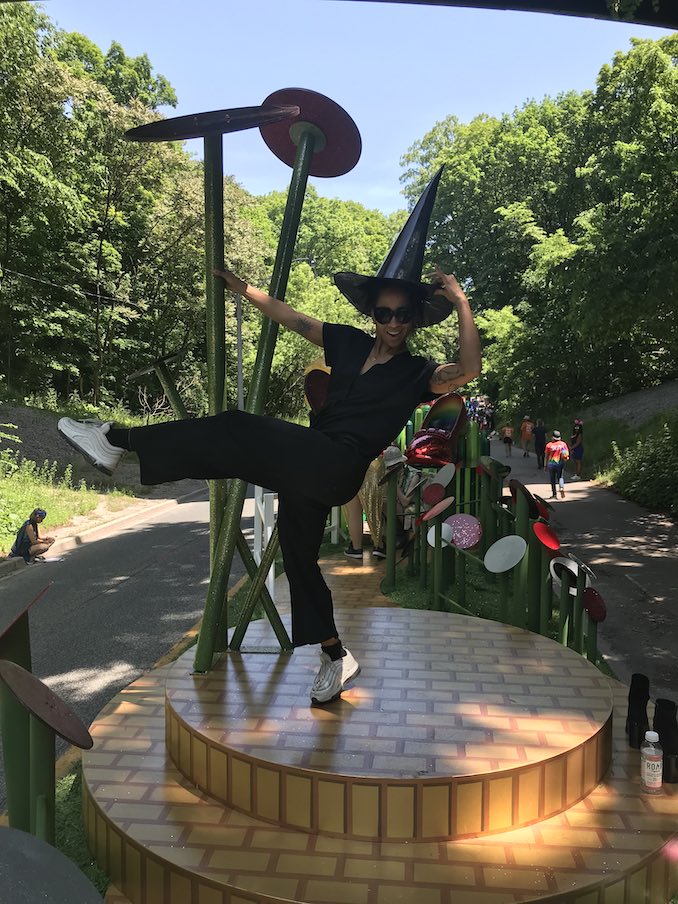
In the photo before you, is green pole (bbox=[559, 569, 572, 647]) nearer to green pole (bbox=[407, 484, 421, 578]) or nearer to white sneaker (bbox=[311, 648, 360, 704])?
white sneaker (bbox=[311, 648, 360, 704])

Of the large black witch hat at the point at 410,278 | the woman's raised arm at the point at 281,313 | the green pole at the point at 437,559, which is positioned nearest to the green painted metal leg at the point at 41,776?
the woman's raised arm at the point at 281,313

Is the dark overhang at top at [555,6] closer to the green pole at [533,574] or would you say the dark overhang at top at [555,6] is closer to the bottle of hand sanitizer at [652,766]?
the green pole at [533,574]

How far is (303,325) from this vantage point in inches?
126

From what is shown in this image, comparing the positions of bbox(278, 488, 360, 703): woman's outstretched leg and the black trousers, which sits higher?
the black trousers

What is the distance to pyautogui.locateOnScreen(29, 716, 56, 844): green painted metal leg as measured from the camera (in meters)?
2.15

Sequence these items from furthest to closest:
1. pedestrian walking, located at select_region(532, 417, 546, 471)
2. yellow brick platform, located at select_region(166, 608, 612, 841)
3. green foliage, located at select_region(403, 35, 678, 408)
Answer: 1. pedestrian walking, located at select_region(532, 417, 546, 471)
2. green foliage, located at select_region(403, 35, 678, 408)
3. yellow brick platform, located at select_region(166, 608, 612, 841)

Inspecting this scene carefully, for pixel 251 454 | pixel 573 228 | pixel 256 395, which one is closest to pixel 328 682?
pixel 251 454

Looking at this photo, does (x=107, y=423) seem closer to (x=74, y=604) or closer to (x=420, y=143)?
(x=74, y=604)

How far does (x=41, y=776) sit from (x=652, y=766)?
90.9 inches

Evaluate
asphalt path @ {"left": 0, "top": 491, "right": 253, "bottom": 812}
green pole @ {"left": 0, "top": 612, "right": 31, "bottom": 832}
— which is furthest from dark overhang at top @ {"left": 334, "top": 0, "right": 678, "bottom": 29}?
asphalt path @ {"left": 0, "top": 491, "right": 253, "bottom": 812}

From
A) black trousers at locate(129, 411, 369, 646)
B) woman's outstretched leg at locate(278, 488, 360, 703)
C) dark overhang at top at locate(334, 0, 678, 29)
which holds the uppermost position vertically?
dark overhang at top at locate(334, 0, 678, 29)

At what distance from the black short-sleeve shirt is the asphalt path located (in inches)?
99.9

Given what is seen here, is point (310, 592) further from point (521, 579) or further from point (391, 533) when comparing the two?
point (391, 533)

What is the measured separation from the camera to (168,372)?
3.45m
